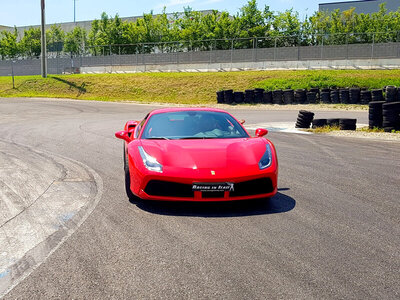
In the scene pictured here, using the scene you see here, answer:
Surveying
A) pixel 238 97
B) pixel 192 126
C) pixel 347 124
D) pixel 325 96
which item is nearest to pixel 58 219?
pixel 192 126

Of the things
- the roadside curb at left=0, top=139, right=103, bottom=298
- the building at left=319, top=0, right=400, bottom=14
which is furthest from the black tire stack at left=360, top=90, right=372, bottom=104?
the building at left=319, top=0, right=400, bottom=14

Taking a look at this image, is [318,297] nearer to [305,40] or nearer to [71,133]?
[71,133]

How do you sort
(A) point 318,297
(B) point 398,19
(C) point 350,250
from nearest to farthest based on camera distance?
(A) point 318,297
(C) point 350,250
(B) point 398,19

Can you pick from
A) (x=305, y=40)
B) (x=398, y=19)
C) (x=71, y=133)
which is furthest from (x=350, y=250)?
(x=398, y=19)

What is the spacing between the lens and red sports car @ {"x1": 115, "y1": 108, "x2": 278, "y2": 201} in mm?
5273

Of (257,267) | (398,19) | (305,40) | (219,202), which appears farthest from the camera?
(398,19)

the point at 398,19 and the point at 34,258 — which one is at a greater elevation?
the point at 398,19

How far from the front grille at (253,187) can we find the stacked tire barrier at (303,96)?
22.8m

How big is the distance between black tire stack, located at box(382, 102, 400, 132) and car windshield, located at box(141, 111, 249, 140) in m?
9.08

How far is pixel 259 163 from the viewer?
18.4ft

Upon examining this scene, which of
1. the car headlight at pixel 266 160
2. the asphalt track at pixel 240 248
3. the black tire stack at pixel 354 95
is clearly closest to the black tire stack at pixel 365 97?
the black tire stack at pixel 354 95

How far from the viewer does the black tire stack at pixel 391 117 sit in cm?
1424

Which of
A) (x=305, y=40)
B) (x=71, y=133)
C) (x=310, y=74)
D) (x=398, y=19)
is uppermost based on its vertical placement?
(x=398, y=19)

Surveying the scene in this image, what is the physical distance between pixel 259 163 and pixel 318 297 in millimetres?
2548
